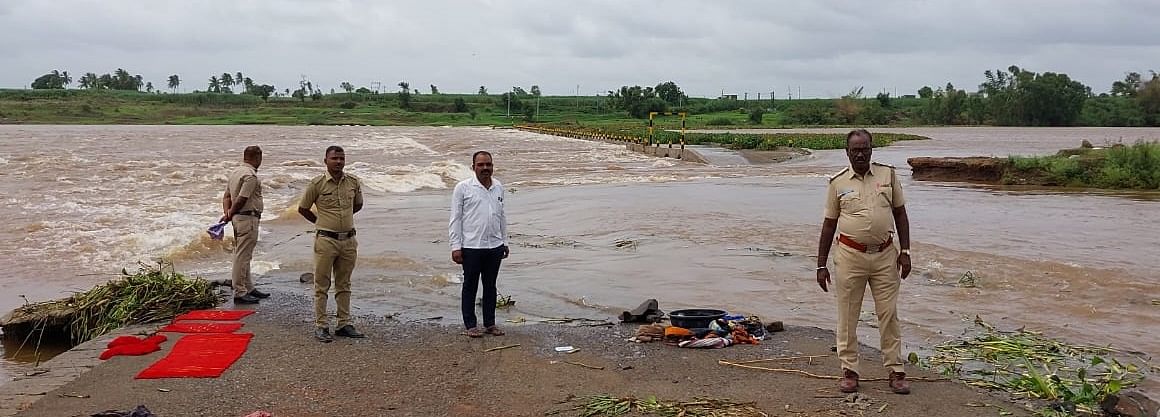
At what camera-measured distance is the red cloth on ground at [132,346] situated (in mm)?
6832

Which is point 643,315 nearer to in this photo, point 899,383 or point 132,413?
point 899,383

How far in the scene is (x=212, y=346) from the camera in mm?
7105

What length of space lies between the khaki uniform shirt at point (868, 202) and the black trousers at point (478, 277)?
298 centimetres

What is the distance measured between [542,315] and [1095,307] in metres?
5.89

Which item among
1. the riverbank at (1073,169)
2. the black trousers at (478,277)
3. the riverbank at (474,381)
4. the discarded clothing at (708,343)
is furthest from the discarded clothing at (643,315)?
the riverbank at (1073,169)

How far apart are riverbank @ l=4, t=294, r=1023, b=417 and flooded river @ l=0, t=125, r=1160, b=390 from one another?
1.18 metres

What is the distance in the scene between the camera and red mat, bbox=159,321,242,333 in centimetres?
765

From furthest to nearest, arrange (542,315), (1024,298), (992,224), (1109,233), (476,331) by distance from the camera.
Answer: (992,224)
(1109,233)
(1024,298)
(542,315)
(476,331)

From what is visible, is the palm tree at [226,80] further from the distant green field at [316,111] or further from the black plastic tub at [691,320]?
the black plastic tub at [691,320]

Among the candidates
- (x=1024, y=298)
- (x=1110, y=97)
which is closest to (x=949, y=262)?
(x=1024, y=298)

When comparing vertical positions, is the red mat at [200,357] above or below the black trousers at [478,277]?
below

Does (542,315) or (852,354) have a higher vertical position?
(852,354)

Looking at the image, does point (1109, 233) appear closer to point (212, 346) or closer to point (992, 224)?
point (992, 224)

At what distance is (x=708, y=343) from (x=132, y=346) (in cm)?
449
